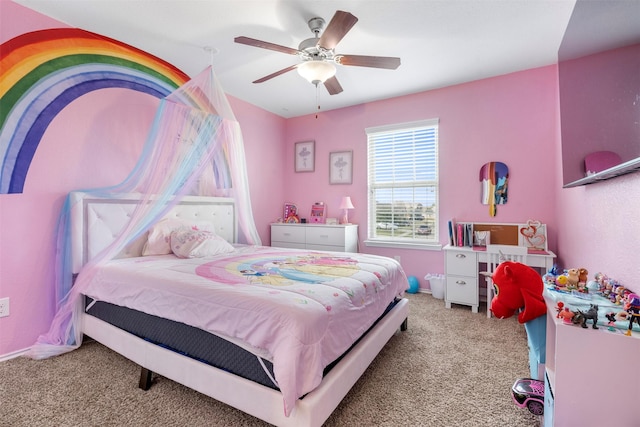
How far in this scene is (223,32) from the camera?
258cm

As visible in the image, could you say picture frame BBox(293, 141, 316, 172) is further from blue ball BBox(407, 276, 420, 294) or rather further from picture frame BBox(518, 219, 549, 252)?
picture frame BBox(518, 219, 549, 252)

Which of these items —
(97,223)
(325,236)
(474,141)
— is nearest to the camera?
(97,223)

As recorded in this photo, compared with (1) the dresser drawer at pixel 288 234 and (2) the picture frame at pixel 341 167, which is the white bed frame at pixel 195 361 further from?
(2) the picture frame at pixel 341 167

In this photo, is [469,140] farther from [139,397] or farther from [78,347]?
[78,347]

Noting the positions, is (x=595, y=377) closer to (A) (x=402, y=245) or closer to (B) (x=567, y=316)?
(B) (x=567, y=316)

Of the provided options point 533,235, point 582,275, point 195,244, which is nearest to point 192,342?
point 195,244

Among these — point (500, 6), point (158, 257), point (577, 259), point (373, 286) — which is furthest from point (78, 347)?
point (500, 6)

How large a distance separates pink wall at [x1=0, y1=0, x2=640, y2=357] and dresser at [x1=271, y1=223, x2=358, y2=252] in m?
0.25

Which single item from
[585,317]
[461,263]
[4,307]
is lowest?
[4,307]

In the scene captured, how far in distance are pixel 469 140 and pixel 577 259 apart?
1.94 m

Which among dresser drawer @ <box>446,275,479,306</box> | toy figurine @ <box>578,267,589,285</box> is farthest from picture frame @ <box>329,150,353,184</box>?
toy figurine @ <box>578,267,589,285</box>

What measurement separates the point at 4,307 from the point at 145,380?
1.42m

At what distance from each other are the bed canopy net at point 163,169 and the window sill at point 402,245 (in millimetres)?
2326

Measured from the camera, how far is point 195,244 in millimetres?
2734
